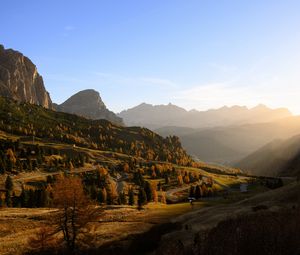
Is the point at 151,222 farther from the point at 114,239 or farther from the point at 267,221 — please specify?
the point at 267,221

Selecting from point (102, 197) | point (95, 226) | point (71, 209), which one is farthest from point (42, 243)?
point (102, 197)

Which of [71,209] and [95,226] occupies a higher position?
[71,209]

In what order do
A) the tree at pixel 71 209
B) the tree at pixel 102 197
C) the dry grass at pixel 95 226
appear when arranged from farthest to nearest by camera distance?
1. the tree at pixel 102 197
2. the dry grass at pixel 95 226
3. the tree at pixel 71 209

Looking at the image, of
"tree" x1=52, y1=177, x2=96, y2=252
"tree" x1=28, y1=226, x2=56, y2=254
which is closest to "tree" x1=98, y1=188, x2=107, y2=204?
"tree" x1=52, y1=177, x2=96, y2=252

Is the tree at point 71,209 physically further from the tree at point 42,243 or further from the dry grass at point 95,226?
the dry grass at point 95,226

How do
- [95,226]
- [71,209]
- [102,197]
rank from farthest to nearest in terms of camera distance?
[102,197] → [95,226] → [71,209]

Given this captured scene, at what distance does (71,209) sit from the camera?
58656mm

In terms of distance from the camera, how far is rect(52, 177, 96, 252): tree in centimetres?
5731

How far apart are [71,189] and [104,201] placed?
89.5 m

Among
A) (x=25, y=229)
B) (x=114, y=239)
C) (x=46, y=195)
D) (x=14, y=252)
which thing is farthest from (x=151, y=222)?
(x=46, y=195)

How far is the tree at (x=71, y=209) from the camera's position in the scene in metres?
57.3

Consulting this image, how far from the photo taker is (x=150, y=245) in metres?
52.3

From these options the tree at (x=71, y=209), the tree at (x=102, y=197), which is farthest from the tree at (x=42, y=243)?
the tree at (x=102, y=197)

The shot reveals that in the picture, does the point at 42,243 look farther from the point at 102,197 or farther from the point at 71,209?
the point at 102,197
